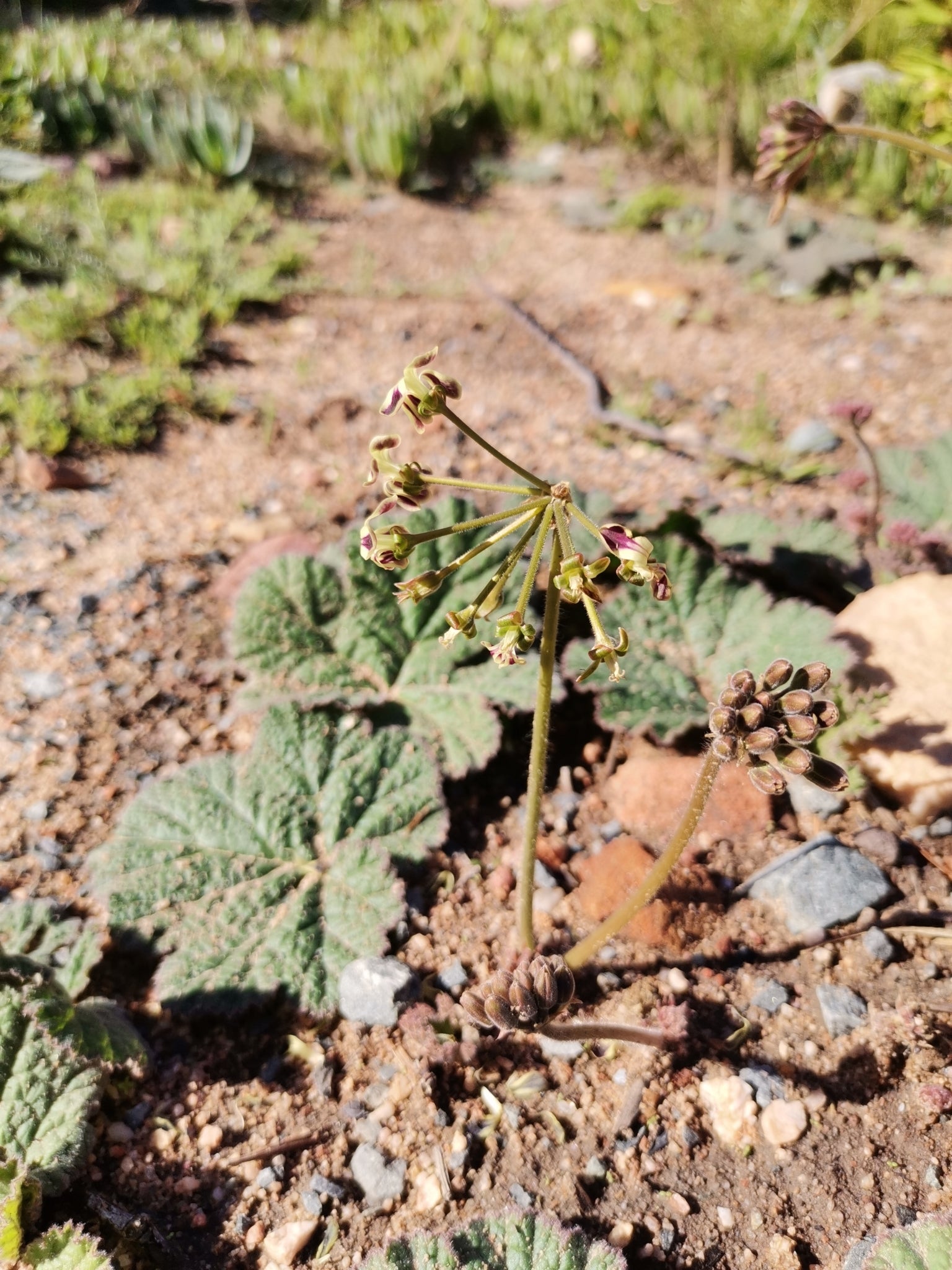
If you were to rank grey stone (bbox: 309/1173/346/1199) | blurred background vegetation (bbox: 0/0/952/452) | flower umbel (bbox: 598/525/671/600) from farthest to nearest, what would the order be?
blurred background vegetation (bbox: 0/0/952/452) < grey stone (bbox: 309/1173/346/1199) < flower umbel (bbox: 598/525/671/600)

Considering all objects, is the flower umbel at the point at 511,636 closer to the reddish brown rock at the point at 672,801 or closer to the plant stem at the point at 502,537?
the plant stem at the point at 502,537

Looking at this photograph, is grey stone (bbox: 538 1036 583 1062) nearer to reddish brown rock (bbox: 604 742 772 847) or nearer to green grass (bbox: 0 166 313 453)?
reddish brown rock (bbox: 604 742 772 847)

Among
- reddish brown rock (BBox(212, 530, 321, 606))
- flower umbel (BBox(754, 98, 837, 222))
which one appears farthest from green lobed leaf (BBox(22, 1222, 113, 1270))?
flower umbel (BBox(754, 98, 837, 222))

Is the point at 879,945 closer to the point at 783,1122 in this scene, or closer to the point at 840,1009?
the point at 840,1009

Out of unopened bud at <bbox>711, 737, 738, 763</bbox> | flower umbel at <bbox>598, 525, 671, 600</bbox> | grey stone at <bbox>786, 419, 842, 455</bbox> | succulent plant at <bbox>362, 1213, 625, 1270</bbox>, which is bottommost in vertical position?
succulent plant at <bbox>362, 1213, 625, 1270</bbox>

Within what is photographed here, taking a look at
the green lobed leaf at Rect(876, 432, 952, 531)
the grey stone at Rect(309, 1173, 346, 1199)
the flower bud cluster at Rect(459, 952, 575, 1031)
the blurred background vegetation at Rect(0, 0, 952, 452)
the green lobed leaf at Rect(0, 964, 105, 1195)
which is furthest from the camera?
the blurred background vegetation at Rect(0, 0, 952, 452)

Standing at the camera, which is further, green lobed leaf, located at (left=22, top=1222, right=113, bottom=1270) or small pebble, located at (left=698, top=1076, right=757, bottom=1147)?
small pebble, located at (left=698, top=1076, right=757, bottom=1147)

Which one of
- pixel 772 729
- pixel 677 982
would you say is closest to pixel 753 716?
pixel 772 729
